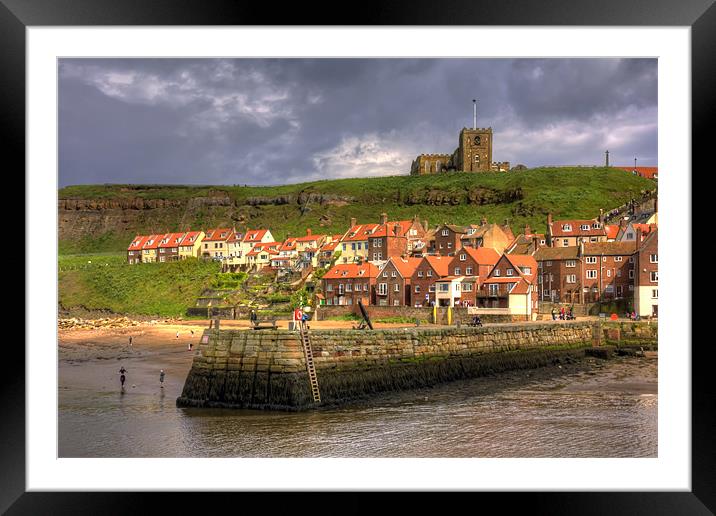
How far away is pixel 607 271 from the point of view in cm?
3422

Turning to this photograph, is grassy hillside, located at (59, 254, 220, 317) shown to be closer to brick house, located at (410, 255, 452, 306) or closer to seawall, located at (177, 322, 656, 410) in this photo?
brick house, located at (410, 255, 452, 306)

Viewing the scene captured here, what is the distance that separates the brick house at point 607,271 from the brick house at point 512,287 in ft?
9.52

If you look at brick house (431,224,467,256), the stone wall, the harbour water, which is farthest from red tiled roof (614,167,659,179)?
the harbour water

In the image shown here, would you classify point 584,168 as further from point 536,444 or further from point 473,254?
point 536,444

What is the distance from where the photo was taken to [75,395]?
56.3 feet

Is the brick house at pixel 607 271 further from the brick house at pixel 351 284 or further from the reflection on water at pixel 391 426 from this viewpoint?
the reflection on water at pixel 391 426

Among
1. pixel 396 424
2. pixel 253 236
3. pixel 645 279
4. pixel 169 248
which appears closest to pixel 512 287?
pixel 645 279

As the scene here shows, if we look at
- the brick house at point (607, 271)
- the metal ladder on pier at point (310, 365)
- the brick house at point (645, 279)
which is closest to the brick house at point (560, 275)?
the brick house at point (607, 271)

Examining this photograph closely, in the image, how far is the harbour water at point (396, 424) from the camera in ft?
36.2

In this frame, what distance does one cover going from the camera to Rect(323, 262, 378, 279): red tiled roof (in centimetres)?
3884

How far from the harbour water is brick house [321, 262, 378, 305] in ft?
64.5

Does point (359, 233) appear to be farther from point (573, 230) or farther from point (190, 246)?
point (190, 246)
